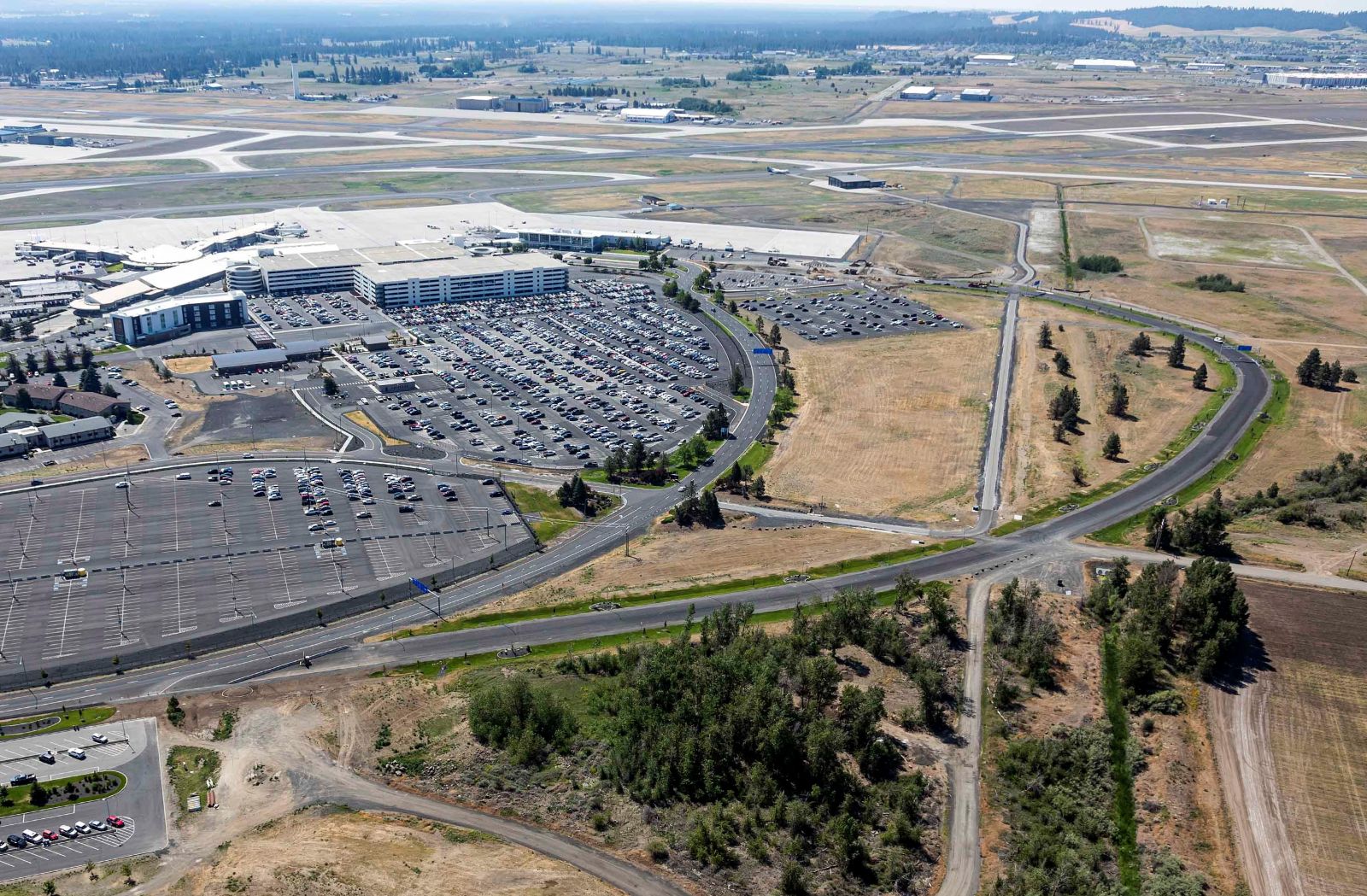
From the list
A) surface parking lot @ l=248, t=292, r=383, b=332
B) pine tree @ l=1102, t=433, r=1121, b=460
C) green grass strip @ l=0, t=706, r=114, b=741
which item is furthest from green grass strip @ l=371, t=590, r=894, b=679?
surface parking lot @ l=248, t=292, r=383, b=332

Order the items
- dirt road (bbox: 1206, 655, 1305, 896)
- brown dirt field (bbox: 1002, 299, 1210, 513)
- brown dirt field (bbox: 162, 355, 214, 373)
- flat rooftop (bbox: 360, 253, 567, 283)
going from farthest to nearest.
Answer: flat rooftop (bbox: 360, 253, 567, 283) < brown dirt field (bbox: 162, 355, 214, 373) < brown dirt field (bbox: 1002, 299, 1210, 513) < dirt road (bbox: 1206, 655, 1305, 896)

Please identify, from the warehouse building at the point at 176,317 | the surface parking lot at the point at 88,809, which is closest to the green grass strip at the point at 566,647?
the surface parking lot at the point at 88,809

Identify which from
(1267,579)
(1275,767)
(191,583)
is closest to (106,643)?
(191,583)

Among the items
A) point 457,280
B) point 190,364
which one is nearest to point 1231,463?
point 457,280

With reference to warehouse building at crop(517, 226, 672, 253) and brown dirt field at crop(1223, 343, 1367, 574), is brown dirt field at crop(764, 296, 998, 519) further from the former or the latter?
warehouse building at crop(517, 226, 672, 253)

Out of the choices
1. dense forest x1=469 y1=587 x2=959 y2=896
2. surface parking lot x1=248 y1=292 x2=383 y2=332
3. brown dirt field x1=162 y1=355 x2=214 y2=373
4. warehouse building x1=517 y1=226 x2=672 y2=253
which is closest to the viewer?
dense forest x1=469 y1=587 x2=959 y2=896

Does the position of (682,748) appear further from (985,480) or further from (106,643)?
(985,480)

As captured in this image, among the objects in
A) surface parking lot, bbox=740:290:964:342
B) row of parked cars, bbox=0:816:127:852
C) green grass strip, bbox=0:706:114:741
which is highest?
Answer: surface parking lot, bbox=740:290:964:342

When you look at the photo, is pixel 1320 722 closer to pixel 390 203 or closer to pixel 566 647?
pixel 566 647

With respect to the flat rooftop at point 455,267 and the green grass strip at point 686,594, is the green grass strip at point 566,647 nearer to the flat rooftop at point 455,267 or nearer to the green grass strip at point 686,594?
the green grass strip at point 686,594
